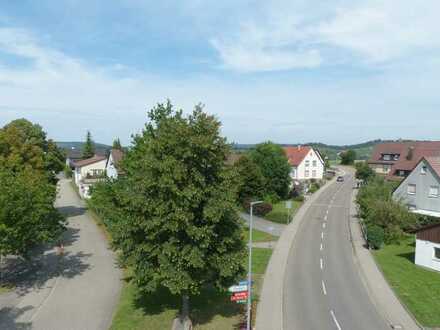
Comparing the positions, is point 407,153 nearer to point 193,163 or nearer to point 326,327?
point 326,327

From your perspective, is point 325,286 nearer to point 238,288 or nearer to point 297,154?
point 238,288

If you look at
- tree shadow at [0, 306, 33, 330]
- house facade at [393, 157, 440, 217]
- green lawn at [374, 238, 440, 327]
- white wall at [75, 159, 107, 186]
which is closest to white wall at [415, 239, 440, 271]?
green lawn at [374, 238, 440, 327]

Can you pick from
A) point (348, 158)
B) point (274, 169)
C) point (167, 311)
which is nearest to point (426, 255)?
point (167, 311)

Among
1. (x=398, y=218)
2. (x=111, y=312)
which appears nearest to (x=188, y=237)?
(x=111, y=312)

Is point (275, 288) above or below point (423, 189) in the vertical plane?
below

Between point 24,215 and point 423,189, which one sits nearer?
point 24,215

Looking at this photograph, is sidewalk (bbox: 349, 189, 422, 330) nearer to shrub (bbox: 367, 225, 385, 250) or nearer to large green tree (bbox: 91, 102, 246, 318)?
shrub (bbox: 367, 225, 385, 250)
